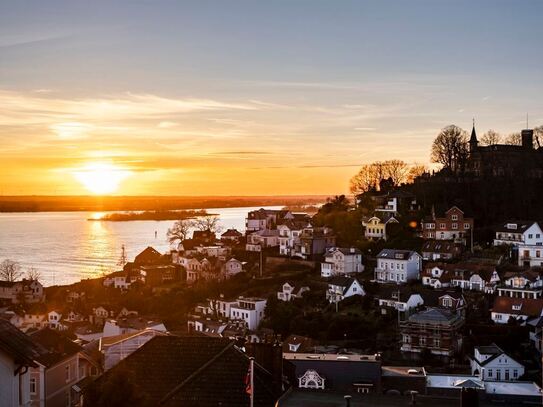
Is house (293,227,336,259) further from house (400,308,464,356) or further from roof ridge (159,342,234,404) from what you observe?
roof ridge (159,342,234,404)

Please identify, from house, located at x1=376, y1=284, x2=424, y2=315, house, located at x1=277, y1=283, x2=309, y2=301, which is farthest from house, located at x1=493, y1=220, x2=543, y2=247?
house, located at x1=277, y1=283, x2=309, y2=301

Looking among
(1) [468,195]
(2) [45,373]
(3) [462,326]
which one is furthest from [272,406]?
(1) [468,195]

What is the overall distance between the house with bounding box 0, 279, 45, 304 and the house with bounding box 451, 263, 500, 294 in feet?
92.9

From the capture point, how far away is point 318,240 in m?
48.9

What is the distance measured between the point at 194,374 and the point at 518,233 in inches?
1451

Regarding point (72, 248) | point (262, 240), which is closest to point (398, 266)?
point (262, 240)

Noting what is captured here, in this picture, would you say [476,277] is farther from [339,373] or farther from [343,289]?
[339,373]

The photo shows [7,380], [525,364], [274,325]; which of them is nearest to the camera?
[7,380]

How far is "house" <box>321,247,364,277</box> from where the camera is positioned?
4312cm

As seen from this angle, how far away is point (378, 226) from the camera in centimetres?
4906

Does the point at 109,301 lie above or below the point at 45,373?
below

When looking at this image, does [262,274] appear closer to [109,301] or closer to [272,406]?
[109,301]

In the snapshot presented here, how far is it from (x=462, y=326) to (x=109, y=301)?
24.0 meters

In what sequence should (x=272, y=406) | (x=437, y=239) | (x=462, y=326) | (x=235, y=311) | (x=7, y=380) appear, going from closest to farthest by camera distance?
(x=7, y=380)
(x=272, y=406)
(x=462, y=326)
(x=235, y=311)
(x=437, y=239)
